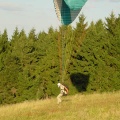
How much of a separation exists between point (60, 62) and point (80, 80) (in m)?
3.01

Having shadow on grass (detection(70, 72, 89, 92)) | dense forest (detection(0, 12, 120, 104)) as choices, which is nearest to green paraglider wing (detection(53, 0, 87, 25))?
dense forest (detection(0, 12, 120, 104))

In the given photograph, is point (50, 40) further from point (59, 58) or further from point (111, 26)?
point (111, 26)

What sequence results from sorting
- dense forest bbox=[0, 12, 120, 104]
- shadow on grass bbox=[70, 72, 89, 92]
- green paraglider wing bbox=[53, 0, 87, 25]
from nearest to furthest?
1. green paraglider wing bbox=[53, 0, 87, 25]
2. dense forest bbox=[0, 12, 120, 104]
3. shadow on grass bbox=[70, 72, 89, 92]

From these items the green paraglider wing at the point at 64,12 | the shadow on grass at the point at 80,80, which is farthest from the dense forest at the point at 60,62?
the green paraglider wing at the point at 64,12

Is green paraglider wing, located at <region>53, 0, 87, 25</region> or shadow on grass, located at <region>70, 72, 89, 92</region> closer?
green paraglider wing, located at <region>53, 0, 87, 25</region>

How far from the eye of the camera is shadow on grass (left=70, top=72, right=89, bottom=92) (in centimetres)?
3777

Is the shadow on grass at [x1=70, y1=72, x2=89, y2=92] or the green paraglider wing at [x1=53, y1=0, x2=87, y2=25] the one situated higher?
the green paraglider wing at [x1=53, y1=0, x2=87, y2=25]

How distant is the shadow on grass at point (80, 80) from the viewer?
37.8m

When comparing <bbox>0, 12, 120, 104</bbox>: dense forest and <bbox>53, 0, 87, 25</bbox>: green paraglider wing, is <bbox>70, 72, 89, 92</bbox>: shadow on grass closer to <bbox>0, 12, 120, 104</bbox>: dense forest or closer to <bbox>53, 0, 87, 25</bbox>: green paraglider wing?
<bbox>0, 12, 120, 104</bbox>: dense forest

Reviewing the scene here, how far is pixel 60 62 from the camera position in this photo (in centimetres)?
3791

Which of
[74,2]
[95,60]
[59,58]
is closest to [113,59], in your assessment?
[95,60]

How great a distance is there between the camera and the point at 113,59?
3456 centimetres

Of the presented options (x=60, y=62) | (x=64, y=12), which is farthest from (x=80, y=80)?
(x=64, y=12)

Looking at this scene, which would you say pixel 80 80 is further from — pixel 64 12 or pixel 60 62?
pixel 64 12
